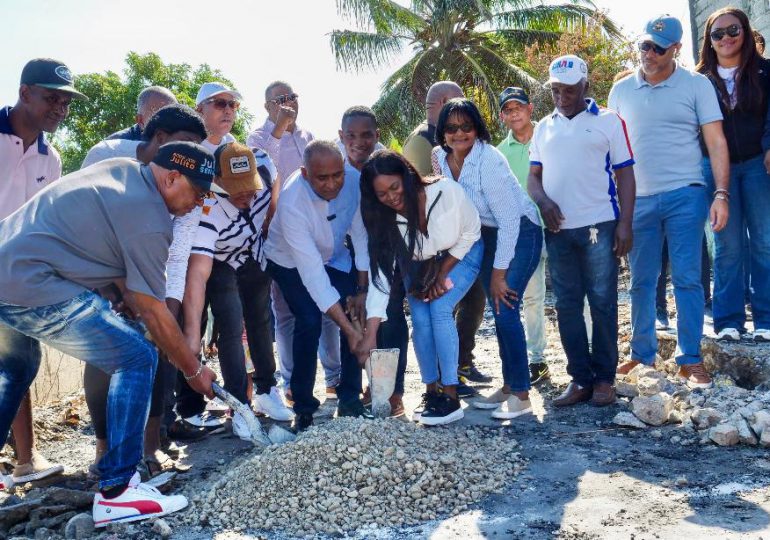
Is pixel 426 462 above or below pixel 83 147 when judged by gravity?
below

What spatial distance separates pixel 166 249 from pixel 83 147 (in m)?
24.8

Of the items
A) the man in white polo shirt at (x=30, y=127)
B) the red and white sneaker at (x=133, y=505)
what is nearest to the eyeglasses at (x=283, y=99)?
the man in white polo shirt at (x=30, y=127)

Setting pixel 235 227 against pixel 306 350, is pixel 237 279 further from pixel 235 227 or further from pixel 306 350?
pixel 306 350

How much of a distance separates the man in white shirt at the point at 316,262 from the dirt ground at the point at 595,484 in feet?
2.03

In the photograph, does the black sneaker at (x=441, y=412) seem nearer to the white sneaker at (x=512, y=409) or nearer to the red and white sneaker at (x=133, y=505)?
the white sneaker at (x=512, y=409)

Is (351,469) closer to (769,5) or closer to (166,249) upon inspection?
(166,249)

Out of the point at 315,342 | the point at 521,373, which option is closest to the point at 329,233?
the point at 315,342

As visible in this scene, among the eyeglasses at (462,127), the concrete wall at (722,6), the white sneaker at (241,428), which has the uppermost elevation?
the concrete wall at (722,6)

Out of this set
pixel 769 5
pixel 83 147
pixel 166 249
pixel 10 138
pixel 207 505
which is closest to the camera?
pixel 166 249

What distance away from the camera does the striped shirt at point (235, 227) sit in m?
4.35

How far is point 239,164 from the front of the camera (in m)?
4.29

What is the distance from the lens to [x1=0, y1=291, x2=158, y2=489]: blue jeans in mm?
3238

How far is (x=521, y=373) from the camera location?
4.71 metres

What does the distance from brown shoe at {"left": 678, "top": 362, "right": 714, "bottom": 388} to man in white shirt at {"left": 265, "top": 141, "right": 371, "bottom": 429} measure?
79.3 inches
